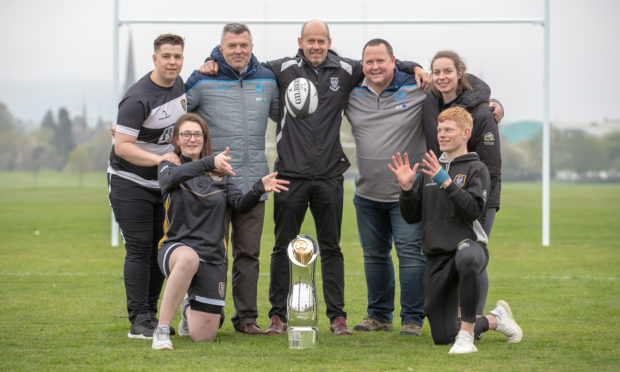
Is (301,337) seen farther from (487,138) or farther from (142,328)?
(487,138)

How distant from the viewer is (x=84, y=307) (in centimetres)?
657

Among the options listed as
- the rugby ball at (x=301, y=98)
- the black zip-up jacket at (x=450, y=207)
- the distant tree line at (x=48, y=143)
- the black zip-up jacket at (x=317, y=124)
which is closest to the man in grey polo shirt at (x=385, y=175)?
the black zip-up jacket at (x=317, y=124)

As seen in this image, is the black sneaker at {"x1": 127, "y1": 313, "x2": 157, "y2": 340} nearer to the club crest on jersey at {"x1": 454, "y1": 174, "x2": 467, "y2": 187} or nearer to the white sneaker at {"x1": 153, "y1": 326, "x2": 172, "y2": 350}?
the white sneaker at {"x1": 153, "y1": 326, "x2": 172, "y2": 350}

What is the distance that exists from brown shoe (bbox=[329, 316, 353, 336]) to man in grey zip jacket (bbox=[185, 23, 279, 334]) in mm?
531

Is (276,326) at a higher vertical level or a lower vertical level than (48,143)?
lower

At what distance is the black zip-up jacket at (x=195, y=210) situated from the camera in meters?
4.95

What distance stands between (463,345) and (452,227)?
711 mm

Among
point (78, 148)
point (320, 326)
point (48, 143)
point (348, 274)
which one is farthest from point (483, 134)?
point (48, 143)

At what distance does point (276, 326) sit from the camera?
5.44m

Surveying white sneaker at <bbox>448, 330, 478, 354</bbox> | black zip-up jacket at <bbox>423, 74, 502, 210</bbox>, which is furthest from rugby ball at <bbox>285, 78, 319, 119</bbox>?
white sneaker at <bbox>448, 330, 478, 354</bbox>

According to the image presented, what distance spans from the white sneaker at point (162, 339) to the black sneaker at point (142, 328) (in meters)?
0.41

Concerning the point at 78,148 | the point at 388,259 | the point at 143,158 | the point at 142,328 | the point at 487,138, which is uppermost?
the point at 78,148

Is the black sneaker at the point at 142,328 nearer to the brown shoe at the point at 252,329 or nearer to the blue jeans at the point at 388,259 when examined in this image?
the brown shoe at the point at 252,329

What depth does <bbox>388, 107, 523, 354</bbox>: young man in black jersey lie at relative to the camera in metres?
4.69
